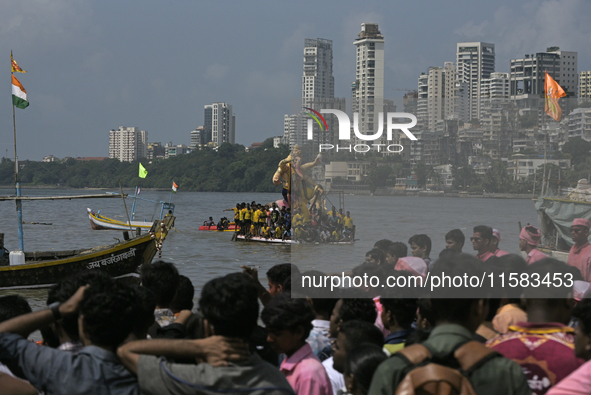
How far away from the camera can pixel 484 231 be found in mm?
4641

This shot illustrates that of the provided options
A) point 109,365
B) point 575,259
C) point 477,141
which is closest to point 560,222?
point 575,259

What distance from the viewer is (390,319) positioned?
3.72m

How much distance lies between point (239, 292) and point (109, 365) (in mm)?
643

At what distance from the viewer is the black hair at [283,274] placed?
461 centimetres

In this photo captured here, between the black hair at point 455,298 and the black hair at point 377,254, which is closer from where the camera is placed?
the black hair at point 455,298

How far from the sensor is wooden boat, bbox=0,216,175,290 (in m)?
15.0

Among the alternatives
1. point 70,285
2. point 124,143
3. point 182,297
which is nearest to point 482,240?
point 182,297

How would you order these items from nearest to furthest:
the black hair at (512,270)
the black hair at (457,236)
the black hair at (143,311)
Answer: the black hair at (143,311), the black hair at (512,270), the black hair at (457,236)

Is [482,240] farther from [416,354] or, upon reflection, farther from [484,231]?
[416,354]

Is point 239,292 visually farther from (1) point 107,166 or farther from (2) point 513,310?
(1) point 107,166

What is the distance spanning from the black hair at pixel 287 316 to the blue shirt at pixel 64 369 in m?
0.85

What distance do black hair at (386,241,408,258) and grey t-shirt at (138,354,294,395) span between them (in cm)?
251

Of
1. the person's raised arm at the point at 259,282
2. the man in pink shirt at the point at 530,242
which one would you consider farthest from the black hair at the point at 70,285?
the man in pink shirt at the point at 530,242

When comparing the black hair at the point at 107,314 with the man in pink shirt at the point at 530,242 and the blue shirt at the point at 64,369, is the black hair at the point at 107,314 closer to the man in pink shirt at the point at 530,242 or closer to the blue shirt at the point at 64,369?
the blue shirt at the point at 64,369
